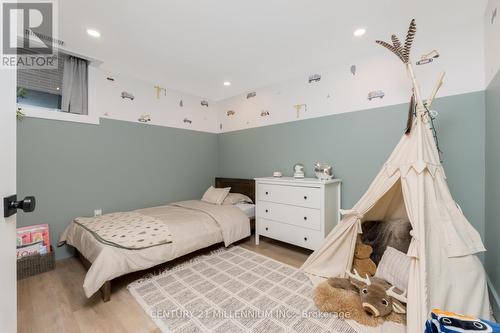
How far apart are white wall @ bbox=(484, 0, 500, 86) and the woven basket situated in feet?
15.5

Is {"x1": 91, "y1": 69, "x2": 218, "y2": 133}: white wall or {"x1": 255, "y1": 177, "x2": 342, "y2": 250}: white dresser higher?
{"x1": 91, "y1": 69, "x2": 218, "y2": 133}: white wall

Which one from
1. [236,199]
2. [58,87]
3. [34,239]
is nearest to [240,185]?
[236,199]

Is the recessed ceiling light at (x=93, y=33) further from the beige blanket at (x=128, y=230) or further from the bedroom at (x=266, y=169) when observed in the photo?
the beige blanket at (x=128, y=230)

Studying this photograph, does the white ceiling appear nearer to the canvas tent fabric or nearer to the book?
the canvas tent fabric

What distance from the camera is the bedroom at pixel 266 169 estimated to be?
161 centimetres

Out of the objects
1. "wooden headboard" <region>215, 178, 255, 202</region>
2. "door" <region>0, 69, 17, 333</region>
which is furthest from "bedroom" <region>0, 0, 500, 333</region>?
"wooden headboard" <region>215, 178, 255, 202</region>

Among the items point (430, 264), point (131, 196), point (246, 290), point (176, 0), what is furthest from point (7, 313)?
point (131, 196)

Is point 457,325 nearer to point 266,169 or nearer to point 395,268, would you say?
point 395,268

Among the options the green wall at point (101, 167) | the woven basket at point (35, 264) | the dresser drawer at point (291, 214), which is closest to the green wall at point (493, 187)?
the dresser drawer at point (291, 214)

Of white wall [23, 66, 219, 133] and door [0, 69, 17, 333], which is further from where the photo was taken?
white wall [23, 66, 219, 133]

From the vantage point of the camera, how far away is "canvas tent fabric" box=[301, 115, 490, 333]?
141 cm

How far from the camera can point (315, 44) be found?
8.04 ft

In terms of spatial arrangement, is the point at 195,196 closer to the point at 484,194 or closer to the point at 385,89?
the point at 385,89

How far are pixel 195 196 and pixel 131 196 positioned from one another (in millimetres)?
1211
